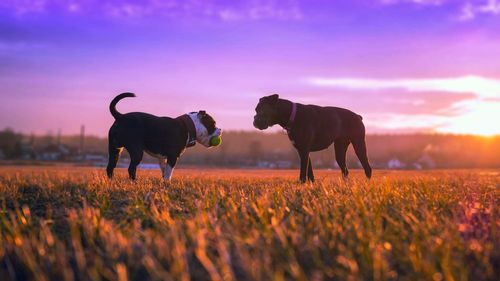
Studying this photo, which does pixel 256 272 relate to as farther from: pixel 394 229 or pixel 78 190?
pixel 78 190

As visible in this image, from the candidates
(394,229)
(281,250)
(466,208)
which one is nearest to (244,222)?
(281,250)

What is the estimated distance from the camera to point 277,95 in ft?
33.3

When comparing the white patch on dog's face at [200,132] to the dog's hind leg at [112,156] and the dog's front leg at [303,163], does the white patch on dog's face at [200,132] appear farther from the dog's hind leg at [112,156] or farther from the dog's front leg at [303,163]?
the dog's front leg at [303,163]

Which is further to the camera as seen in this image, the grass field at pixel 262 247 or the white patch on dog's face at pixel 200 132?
the white patch on dog's face at pixel 200 132

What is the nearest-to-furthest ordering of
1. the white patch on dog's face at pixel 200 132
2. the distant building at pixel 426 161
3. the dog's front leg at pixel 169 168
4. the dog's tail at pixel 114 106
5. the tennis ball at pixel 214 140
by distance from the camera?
the dog's tail at pixel 114 106 < the dog's front leg at pixel 169 168 < the white patch on dog's face at pixel 200 132 < the tennis ball at pixel 214 140 < the distant building at pixel 426 161

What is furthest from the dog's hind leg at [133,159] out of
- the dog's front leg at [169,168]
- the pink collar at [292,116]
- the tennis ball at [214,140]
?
the pink collar at [292,116]

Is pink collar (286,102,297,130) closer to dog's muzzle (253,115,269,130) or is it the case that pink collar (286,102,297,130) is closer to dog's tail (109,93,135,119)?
dog's muzzle (253,115,269,130)

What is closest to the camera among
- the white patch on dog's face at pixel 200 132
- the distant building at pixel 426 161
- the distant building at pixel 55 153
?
the white patch on dog's face at pixel 200 132

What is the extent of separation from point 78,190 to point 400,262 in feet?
17.0

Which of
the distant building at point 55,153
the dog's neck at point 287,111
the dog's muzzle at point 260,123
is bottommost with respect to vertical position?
the distant building at point 55,153

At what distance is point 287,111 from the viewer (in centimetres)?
Answer: 1022

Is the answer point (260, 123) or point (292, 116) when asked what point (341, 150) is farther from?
point (260, 123)

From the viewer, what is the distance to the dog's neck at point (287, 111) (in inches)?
401

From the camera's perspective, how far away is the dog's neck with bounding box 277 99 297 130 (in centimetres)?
1020
